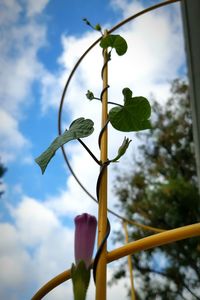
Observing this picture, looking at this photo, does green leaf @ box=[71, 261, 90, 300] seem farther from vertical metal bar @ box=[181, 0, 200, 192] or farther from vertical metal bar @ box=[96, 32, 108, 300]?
vertical metal bar @ box=[181, 0, 200, 192]

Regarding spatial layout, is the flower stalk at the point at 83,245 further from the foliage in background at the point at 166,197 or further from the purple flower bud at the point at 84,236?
the foliage in background at the point at 166,197

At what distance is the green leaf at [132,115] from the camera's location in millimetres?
193

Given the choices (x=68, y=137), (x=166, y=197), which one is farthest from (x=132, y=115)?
(x=166, y=197)

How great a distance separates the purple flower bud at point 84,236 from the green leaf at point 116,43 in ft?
0.54

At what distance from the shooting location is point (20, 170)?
2867 mm

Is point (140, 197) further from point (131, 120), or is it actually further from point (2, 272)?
point (131, 120)

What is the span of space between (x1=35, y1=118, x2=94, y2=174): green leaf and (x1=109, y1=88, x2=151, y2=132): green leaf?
0.02 meters

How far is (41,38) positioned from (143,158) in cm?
174

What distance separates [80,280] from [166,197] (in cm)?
231

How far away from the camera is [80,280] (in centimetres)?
13

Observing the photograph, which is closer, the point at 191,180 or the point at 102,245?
the point at 102,245

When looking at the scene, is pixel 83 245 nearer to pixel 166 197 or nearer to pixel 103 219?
pixel 103 219

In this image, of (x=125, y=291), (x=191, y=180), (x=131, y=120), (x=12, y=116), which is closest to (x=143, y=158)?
(x=191, y=180)

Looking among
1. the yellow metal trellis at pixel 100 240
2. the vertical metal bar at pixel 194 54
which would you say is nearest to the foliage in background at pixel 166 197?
the vertical metal bar at pixel 194 54
